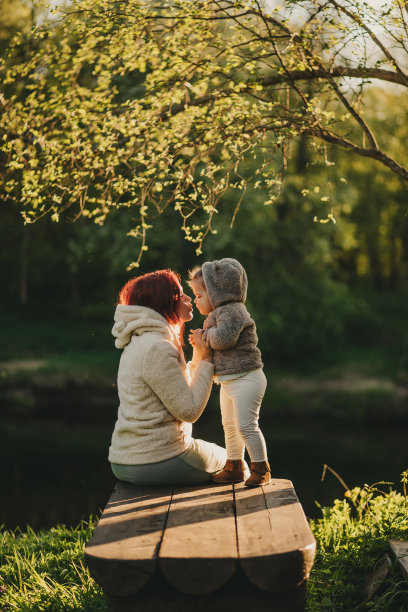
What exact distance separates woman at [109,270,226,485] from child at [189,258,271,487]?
4.7 inches

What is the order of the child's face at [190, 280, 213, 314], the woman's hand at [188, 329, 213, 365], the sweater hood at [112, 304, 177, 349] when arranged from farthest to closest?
the child's face at [190, 280, 213, 314] → the woman's hand at [188, 329, 213, 365] → the sweater hood at [112, 304, 177, 349]

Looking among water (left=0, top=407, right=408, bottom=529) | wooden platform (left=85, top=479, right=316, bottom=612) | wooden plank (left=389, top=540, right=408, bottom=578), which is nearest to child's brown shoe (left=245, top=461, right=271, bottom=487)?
wooden platform (left=85, top=479, right=316, bottom=612)

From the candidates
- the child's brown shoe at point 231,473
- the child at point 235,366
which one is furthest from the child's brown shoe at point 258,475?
the child's brown shoe at point 231,473

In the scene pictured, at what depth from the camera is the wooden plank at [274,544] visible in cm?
264

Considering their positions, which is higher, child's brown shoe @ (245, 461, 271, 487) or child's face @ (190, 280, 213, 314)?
child's face @ (190, 280, 213, 314)

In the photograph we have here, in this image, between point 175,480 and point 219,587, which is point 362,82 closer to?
point 175,480

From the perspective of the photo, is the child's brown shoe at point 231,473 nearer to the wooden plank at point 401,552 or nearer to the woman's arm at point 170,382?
the woman's arm at point 170,382

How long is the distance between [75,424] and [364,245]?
1656cm

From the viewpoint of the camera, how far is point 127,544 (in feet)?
9.19

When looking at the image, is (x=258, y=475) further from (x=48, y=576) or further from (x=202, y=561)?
(x=48, y=576)

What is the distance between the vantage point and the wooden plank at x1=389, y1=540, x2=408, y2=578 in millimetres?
3576

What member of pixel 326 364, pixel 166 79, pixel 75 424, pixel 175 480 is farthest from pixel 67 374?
pixel 175 480

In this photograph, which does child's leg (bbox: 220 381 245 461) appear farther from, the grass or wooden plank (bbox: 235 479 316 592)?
the grass

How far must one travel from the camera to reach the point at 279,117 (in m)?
4.91
